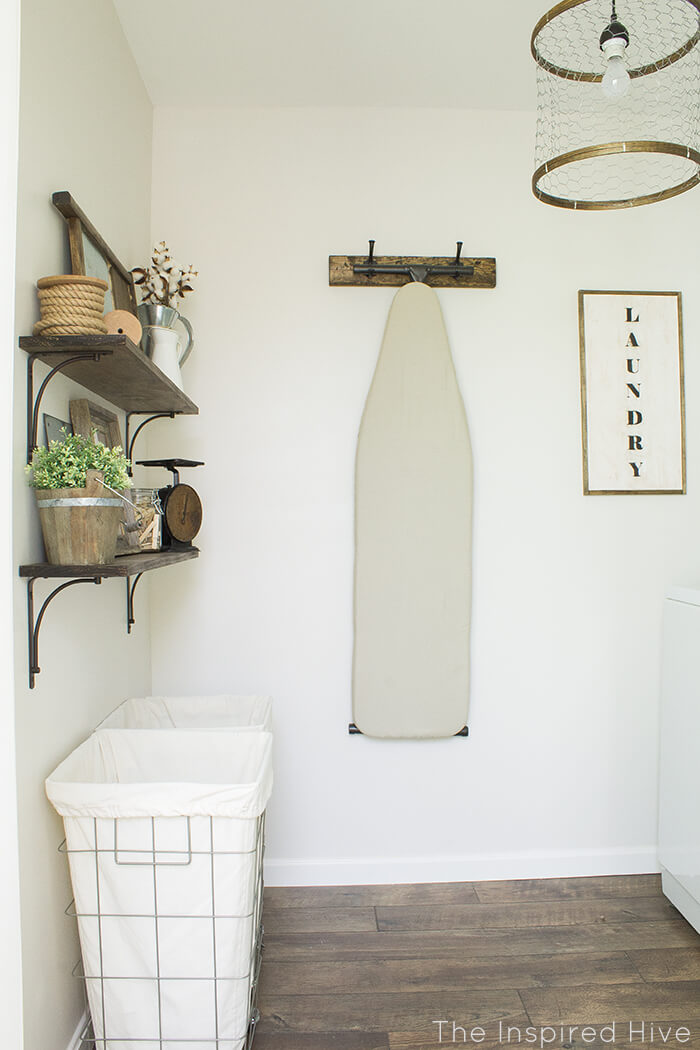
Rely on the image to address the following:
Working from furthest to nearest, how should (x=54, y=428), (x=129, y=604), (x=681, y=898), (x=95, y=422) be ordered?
(x=681, y=898), (x=129, y=604), (x=95, y=422), (x=54, y=428)

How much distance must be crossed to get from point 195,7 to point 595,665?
2287mm

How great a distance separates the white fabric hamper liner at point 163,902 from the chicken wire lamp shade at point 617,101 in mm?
1442

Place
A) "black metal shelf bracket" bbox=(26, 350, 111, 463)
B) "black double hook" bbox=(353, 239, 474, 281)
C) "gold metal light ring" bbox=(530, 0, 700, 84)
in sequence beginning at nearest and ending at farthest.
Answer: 1. "gold metal light ring" bbox=(530, 0, 700, 84)
2. "black metal shelf bracket" bbox=(26, 350, 111, 463)
3. "black double hook" bbox=(353, 239, 474, 281)

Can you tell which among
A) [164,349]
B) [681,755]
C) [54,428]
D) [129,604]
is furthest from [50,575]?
[681,755]

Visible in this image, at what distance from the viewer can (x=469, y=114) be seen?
7.97ft

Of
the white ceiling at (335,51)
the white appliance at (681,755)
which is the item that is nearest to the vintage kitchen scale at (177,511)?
the white ceiling at (335,51)

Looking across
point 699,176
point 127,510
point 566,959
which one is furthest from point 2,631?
point 566,959

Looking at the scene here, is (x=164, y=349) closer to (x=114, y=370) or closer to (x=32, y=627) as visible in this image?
(x=114, y=370)

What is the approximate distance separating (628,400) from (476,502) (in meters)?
0.61

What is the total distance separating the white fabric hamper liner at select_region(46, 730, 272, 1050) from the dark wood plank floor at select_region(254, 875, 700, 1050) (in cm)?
30

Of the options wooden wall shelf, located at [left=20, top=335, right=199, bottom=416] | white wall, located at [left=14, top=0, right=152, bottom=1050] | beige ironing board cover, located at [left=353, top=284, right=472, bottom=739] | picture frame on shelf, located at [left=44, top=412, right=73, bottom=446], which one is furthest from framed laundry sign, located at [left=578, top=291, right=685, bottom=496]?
picture frame on shelf, located at [left=44, top=412, right=73, bottom=446]

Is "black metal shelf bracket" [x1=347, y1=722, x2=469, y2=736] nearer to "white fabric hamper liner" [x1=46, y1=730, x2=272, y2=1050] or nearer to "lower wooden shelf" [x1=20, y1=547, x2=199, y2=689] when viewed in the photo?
"white fabric hamper liner" [x1=46, y1=730, x2=272, y2=1050]

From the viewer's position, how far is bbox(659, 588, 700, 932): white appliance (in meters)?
2.13

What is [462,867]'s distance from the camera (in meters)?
2.39
